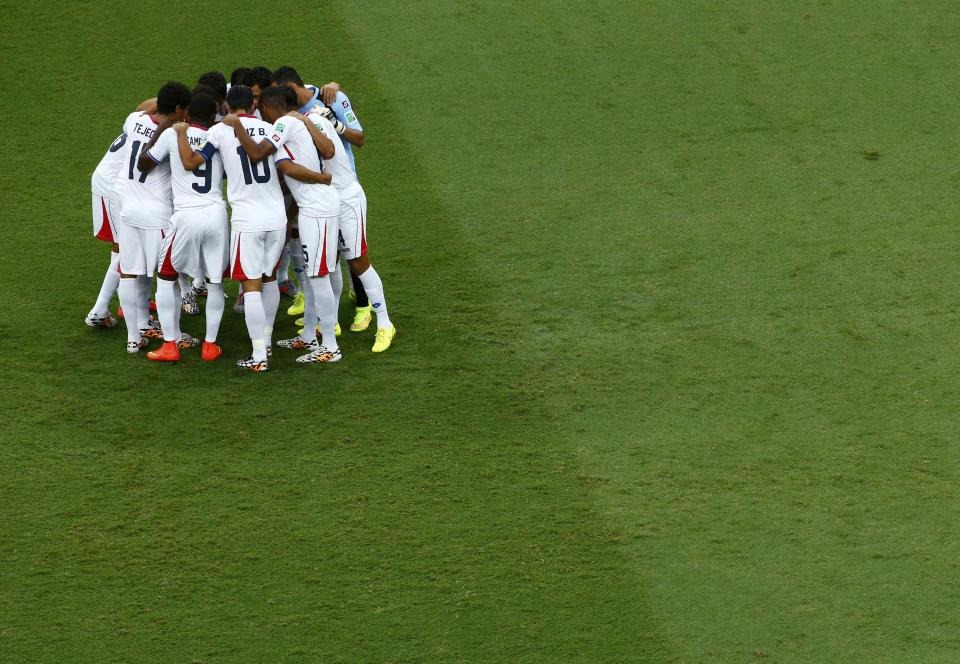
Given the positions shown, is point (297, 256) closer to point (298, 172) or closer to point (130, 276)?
point (298, 172)

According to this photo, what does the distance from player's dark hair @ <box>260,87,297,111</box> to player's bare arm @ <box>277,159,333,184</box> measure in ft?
1.00

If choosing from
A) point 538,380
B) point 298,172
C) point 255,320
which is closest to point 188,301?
point 255,320

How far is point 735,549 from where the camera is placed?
5746 mm

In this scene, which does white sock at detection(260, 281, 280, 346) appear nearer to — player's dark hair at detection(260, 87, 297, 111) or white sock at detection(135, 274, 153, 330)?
white sock at detection(135, 274, 153, 330)

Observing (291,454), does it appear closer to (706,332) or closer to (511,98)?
(706,332)

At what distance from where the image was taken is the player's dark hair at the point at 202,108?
6.90 meters

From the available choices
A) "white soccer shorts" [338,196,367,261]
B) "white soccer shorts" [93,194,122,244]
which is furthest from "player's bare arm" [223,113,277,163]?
"white soccer shorts" [93,194,122,244]

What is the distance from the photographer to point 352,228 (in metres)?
7.27

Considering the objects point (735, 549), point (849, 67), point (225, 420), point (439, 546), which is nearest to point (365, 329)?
point (225, 420)

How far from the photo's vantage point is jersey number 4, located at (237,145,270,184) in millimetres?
6922

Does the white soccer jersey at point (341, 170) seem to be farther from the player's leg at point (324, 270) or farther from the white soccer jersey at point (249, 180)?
the white soccer jersey at point (249, 180)

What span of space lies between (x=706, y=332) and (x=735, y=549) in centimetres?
212

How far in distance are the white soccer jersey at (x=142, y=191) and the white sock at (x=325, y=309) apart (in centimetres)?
92

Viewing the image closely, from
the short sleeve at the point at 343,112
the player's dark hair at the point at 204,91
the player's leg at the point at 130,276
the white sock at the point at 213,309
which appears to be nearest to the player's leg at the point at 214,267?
the white sock at the point at 213,309
